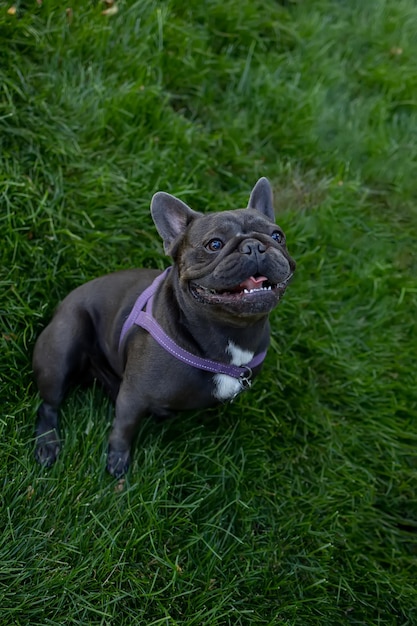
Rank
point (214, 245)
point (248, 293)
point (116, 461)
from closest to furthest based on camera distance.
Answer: point (248, 293)
point (214, 245)
point (116, 461)

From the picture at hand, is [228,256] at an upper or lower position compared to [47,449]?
upper

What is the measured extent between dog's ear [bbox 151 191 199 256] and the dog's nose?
43 cm

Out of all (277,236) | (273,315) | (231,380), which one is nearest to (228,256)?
(277,236)

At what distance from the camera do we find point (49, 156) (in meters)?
4.15

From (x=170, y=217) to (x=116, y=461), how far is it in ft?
3.92

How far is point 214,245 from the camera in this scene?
2.93 metres

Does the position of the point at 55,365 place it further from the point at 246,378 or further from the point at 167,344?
the point at 246,378

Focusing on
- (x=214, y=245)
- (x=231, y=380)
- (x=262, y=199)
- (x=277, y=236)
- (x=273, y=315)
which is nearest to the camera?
(x=214, y=245)

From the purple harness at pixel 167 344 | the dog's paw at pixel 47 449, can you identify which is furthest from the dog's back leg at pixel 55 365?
the purple harness at pixel 167 344

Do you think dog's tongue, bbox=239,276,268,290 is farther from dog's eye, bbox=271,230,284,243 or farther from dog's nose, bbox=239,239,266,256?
dog's eye, bbox=271,230,284,243

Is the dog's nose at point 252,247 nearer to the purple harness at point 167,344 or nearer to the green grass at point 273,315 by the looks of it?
the purple harness at point 167,344

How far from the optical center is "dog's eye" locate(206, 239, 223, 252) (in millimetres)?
2921

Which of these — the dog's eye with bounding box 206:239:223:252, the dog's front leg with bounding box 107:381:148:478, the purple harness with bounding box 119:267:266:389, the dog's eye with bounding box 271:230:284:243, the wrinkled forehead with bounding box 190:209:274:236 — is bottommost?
the dog's front leg with bounding box 107:381:148:478

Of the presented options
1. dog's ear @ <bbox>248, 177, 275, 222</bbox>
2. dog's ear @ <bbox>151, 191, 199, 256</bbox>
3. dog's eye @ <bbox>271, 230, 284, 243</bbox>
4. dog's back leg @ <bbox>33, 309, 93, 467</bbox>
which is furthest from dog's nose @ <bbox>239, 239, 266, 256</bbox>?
dog's back leg @ <bbox>33, 309, 93, 467</bbox>
